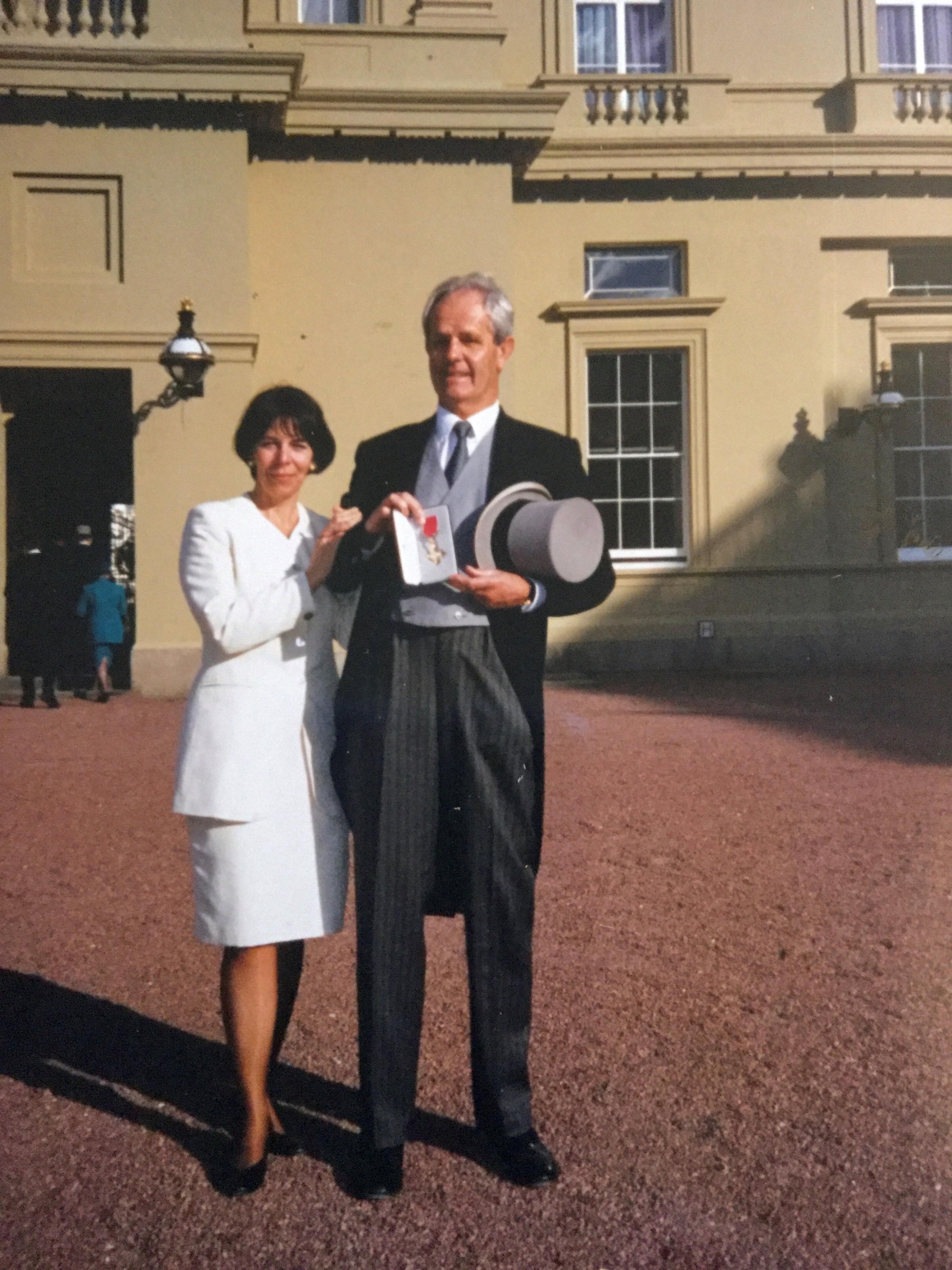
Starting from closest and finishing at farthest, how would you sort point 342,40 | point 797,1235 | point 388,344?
point 797,1235
point 388,344
point 342,40

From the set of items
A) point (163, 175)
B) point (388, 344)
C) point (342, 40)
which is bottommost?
point (388, 344)

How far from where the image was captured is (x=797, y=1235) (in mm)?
2389

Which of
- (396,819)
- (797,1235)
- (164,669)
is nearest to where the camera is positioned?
(797,1235)

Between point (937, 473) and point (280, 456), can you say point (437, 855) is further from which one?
point (937, 473)

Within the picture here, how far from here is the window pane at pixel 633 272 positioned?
1338 centimetres

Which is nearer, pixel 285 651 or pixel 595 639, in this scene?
pixel 285 651

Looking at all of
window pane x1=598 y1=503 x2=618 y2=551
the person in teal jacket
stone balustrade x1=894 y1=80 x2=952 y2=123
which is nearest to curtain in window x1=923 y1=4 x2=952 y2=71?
stone balustrade x1=894 y1=80 x2=952 y2=123

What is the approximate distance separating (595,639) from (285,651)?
32.5ft

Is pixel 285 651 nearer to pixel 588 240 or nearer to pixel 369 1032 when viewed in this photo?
pixel 369 1032

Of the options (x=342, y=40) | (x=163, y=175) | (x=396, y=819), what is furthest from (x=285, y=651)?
(x=342, y=40)

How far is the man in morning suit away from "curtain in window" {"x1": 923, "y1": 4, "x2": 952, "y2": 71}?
12.3m

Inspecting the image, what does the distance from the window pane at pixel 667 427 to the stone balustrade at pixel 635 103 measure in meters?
2.84

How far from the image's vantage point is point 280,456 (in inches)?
111

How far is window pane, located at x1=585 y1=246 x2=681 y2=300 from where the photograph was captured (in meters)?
13.4
